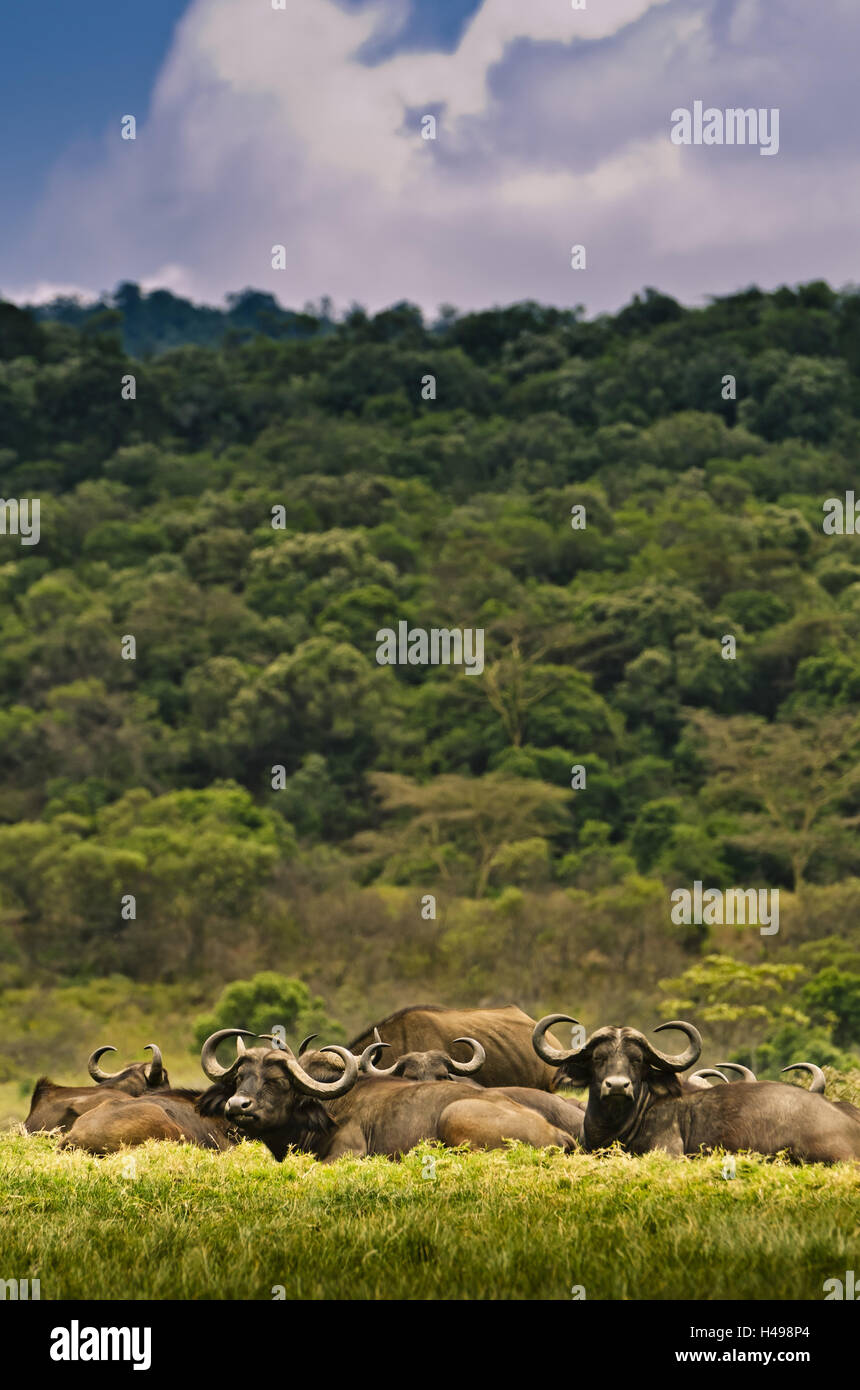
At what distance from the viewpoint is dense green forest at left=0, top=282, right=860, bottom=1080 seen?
42875 mm

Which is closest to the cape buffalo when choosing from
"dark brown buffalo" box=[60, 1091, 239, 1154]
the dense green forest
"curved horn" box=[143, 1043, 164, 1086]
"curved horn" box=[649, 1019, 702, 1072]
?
"curved horn" box=[649, 1019, 702, 1072]

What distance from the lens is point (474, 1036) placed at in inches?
523

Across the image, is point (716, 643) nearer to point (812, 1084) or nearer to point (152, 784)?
point (152, 784)

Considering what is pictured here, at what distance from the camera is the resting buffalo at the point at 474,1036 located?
13156 mm

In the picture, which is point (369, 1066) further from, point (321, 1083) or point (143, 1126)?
point (143, 1126)

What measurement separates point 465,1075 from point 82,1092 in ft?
10.7

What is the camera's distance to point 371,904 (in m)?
45.8

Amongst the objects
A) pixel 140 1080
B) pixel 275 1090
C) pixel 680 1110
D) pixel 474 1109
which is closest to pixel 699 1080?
pixel 680 1110

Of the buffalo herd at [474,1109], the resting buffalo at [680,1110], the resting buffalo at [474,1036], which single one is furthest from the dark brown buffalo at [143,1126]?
the resting buffalo at [680,1110]

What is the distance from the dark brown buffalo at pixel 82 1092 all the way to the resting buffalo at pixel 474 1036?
63.6 inches

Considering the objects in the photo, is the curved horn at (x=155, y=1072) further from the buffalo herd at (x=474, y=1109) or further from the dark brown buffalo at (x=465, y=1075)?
the dark brown buffalo at (x=465, y=1075)

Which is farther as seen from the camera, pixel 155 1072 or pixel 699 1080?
pixel 155 1072

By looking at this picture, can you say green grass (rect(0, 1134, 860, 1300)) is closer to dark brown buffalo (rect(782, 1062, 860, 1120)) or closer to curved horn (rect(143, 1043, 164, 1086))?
dark brown buffalo (rect(782, 1062, 860, 1120))
